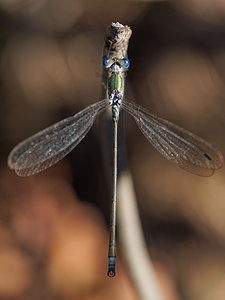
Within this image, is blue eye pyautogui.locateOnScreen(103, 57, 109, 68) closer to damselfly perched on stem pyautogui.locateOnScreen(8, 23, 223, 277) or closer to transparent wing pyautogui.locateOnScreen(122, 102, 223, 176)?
damselfly perched on stem pyautogui.locateOnScreen(8, 23, 223, 277)

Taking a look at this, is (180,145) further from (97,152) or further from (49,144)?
(97,152)

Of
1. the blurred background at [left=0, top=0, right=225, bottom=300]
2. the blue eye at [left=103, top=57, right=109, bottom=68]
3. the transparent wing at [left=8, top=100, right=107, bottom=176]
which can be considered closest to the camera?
the blue eye at [left=103, top=57, right=109, bottom=68]

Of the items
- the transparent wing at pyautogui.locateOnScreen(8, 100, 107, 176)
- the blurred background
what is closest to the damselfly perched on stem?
the transparent wing at pyautogui.locateOnScreen(8, 100, 107, 176)

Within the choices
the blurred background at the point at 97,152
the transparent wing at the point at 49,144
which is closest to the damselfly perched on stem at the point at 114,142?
the transparent wing at the point at 49,144

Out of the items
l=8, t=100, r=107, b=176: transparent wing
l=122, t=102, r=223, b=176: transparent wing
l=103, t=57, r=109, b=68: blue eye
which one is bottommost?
l=122, t=102, r=223, b=176: transparent wing

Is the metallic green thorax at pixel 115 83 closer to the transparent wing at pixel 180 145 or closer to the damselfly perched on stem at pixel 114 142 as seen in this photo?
the damselfly perched on stem at pixel 114 142

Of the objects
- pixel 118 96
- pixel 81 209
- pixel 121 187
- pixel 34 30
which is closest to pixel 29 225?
pixel 81 209
